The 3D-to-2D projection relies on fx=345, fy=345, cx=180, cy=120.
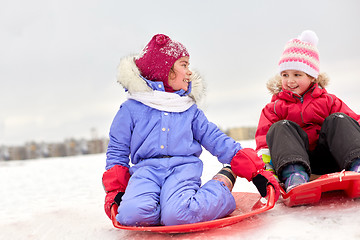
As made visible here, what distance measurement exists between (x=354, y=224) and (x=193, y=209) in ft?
2.30

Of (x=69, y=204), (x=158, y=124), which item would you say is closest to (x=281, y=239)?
(x=158, y=124)

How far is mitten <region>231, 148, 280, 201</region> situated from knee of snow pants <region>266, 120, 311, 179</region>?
5.2 inches

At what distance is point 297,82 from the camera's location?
2.39 m

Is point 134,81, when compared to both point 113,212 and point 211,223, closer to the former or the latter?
point 113,212

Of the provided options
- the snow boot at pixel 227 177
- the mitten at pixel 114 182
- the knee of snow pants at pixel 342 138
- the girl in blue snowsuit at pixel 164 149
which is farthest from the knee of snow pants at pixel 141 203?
the knee of snow pants at pixel 342 138

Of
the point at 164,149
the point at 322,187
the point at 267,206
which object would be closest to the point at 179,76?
the point at 164,149

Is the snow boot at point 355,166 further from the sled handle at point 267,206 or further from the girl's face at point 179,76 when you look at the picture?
the girl's face at point 179,76

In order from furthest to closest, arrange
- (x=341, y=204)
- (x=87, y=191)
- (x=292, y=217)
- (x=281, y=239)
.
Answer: (x=87, y=191) → (x=341, y=204) → (x=292, y=217) → (x=281, y=239)

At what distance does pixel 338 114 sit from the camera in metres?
2.03

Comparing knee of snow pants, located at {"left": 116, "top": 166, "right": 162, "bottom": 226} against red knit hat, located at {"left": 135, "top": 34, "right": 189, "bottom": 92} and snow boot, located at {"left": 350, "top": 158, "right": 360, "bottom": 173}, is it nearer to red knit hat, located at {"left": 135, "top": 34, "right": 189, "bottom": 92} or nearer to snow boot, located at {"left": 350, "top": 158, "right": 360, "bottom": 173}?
red knit hat, located at {"left": 135, "top": 34, "right": 189, "bottom": 92}

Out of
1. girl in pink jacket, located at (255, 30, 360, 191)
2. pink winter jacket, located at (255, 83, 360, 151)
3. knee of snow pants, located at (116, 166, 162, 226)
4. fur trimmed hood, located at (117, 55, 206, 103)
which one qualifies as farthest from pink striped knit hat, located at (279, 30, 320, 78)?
knee of snow pants, located at (116, 166, 162, 226)

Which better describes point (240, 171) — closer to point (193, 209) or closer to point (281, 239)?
point (193, 209)

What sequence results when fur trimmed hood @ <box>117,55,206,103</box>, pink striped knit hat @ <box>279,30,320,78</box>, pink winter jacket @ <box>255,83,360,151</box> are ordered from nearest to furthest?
1. fur trimmed hood @ <box>117,55,206,103</box>
2. pink winter jacket @ <box>255,83,360,151</box>
3. pink striped knit hat @ <box>279,30,320,78</box>

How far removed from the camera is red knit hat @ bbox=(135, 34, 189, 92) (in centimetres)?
207
